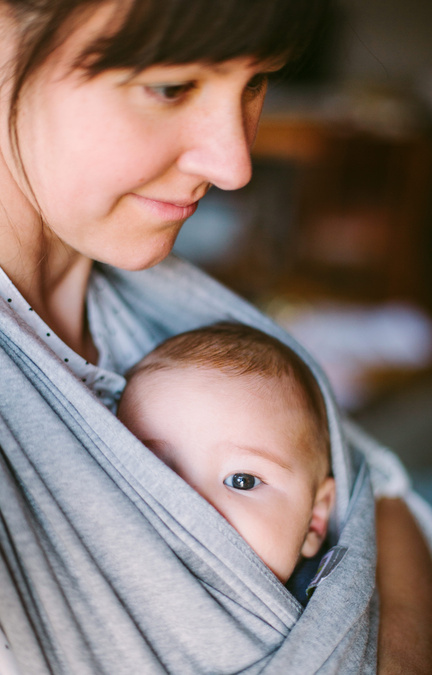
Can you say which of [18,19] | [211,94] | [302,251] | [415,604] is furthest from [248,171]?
A: [302,251]

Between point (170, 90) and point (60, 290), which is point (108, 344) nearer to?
point (60, 290)

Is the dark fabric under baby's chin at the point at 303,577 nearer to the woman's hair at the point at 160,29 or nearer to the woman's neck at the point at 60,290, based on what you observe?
the woman's neck at the point at 60,290

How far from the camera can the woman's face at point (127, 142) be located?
0.66 meters

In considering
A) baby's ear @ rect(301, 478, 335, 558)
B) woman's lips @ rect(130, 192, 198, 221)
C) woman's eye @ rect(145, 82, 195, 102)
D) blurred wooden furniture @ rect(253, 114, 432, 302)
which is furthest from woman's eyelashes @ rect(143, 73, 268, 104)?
blurred wooden furniture @ rect(253, 114, 432, 302)

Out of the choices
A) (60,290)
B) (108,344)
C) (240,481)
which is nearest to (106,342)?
(108,344)

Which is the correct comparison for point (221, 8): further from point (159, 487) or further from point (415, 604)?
point (415, 604)

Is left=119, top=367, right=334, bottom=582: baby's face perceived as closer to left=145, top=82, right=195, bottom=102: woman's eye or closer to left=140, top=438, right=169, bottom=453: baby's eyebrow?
left=140, top=438, right=169, bottom=453: baby's eyebrow

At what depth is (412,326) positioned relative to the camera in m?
3.34

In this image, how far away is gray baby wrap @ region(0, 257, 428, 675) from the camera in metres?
0.60

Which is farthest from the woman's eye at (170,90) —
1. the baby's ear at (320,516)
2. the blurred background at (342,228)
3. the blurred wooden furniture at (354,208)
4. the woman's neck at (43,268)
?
the blurred wooden furniture at (354,208)

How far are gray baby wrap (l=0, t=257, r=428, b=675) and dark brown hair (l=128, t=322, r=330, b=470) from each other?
0.83ft

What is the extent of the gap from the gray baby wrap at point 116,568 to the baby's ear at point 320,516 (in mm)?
180

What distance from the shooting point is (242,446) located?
34.1 inches

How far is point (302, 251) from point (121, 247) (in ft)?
10.4
